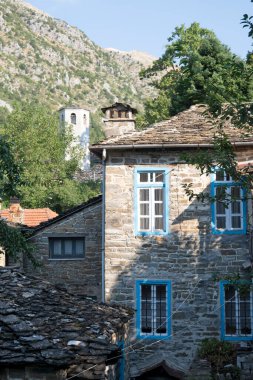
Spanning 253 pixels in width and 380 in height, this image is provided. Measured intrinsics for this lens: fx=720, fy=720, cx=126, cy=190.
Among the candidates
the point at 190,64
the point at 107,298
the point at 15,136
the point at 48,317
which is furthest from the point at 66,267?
the point at 15,136

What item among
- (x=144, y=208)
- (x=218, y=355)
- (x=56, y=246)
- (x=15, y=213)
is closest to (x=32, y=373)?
(x=218, y=355)

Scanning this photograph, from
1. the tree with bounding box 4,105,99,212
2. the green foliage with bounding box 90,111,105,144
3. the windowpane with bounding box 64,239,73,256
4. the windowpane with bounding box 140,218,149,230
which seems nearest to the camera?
the windowpane with bounding box 140,218,149,230

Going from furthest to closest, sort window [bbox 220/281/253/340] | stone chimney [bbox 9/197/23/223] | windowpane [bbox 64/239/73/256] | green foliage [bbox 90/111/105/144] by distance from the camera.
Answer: green foliage [bbox 90/111/105/144], stone chimney [bbox 9/197/23/223], windowpane [bbox 64/239/73/256], window [bbox 220/281/253/340]

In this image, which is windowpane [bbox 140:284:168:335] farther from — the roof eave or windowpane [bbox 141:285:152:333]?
the roof eave

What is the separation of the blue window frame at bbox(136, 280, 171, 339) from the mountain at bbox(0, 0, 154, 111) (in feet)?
336

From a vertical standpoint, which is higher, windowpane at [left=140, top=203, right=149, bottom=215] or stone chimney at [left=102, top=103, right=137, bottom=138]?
stone chimney at [left=102, top=103, right=137, bottom=138]

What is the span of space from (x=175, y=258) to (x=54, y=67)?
130 m

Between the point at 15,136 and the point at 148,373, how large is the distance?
128 feet

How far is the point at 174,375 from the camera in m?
17.8

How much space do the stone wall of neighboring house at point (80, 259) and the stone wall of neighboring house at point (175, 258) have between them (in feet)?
9.78

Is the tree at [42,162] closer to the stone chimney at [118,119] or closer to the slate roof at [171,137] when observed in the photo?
the stone chimney at [118,119]

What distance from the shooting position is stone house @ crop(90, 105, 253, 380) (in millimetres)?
17969

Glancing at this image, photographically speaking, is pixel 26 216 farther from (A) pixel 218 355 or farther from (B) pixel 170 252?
(A) pixel 218 355

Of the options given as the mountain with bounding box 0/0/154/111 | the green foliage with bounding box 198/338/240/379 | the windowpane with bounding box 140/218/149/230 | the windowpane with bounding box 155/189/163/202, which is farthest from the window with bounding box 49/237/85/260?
the mountain with bounding box 0/0/154/111
